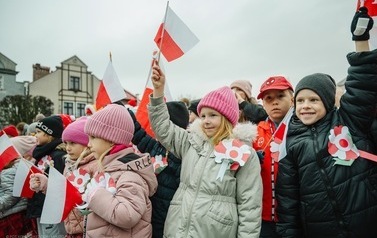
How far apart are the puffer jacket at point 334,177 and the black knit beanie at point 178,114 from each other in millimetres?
1286

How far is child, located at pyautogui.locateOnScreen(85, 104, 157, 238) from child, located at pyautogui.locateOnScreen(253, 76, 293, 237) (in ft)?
3.19

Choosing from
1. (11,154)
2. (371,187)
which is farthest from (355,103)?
(11,154)

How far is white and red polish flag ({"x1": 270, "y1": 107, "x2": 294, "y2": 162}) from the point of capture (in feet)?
7.95

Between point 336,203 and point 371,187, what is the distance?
27 cm

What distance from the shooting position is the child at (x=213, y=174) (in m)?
2.19

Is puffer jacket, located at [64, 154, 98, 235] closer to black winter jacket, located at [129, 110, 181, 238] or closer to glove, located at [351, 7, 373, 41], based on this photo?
black winter jacket, located at [129, 110, 181, 238]

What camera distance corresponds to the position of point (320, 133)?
2.29 m

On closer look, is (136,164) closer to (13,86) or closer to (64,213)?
(64,213)

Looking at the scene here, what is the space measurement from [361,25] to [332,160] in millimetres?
937

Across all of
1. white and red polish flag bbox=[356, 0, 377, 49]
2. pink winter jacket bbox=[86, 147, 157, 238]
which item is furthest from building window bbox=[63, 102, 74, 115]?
white and red polish flag bbox=[356, 0, 377, 49]

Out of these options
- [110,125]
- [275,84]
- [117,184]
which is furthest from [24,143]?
[275,84]

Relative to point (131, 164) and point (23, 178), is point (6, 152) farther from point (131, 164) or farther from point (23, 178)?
point (131, 164)

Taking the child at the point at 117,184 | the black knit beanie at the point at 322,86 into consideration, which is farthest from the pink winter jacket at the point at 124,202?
the black knit beanie at the point at 322,86

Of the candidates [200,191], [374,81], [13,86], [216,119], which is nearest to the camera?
[374,81]
